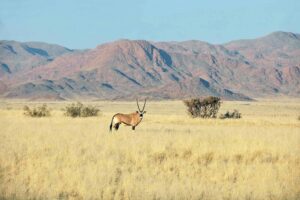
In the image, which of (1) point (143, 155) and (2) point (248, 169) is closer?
(2) point (248, 169)

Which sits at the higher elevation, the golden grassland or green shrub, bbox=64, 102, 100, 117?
green shrub, bbox=64, 102, 100, 117

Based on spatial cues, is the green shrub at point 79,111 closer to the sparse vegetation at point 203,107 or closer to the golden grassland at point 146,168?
the sparse vegetation at point 203,107

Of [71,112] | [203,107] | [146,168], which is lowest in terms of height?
[146,168]

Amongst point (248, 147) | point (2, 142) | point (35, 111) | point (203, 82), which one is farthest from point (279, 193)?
point (203, 82)

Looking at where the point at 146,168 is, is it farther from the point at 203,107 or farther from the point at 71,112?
the point at 203,107

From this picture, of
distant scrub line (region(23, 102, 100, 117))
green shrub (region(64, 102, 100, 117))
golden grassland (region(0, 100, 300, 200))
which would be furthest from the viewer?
green shrub (region(64, 102, 100, 117))

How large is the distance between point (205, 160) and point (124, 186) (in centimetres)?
426

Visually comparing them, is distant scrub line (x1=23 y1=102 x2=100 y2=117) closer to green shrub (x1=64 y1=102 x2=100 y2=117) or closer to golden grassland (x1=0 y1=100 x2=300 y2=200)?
green shrub (x1=64 y1=102 x2=100 y2=117)

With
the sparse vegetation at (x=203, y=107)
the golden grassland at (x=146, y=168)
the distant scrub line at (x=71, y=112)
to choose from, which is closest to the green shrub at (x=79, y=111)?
the distant scrub line at (x=71, y=112)

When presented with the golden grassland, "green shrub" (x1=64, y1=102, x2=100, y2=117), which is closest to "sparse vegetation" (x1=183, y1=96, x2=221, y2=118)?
"green shrub" (x1=64, y1=102, x2=100, y2=117)

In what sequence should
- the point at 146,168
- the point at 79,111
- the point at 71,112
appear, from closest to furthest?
the point at 146,168, the point at 71,112, the point at 79,111

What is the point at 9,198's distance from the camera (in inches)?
336

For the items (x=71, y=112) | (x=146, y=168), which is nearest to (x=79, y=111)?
(x=71, y=112)

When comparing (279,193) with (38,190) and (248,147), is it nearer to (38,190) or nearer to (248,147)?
(38,190)
